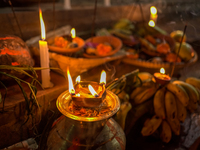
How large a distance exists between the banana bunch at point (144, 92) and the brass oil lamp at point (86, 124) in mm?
697

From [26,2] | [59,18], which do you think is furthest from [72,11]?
[26,2]

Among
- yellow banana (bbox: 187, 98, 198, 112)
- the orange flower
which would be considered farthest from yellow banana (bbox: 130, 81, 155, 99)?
the orange flower

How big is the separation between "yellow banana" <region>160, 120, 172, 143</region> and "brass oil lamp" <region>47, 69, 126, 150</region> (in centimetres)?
70

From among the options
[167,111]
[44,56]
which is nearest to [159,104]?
Answer: [167,111]

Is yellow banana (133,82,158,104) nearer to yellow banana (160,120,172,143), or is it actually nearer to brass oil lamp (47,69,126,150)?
yellow banana (160,120,172,143)

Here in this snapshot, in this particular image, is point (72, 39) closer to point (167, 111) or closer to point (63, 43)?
point (63, 43)

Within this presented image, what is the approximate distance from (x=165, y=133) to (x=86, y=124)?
965 mm

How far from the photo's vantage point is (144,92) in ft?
5.56

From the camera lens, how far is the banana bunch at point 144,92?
1673mm

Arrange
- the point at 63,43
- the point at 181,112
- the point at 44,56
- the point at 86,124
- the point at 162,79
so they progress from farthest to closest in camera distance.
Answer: the point at 63,43 → the point at 181,112 → the point at 162,79 → the point at 44,56 → the point at 86,124

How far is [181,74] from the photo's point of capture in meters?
2.77

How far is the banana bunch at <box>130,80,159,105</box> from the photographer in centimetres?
167

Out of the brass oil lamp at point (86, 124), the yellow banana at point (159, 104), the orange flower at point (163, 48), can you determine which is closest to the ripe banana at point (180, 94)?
the yellow banana at point (159, 104)

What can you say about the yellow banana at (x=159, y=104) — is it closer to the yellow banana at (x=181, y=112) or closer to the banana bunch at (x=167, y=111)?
the banana bunch at (x=167, y=111)
